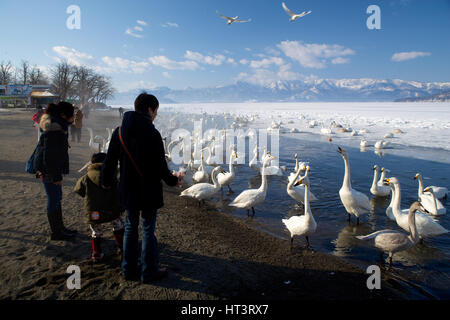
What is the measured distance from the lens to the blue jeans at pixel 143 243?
9.68 feet

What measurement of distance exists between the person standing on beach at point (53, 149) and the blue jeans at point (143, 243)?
1713 millimetres

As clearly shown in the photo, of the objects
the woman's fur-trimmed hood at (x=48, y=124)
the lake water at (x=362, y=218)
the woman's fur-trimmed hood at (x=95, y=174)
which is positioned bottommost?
the lake water at (x=362, y=218)

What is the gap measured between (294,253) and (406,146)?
1679 cm

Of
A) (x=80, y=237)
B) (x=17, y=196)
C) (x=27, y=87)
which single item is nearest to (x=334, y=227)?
(x=80, y=237)

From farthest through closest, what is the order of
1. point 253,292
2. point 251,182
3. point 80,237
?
point 251,182
point 80,237
point 253,292

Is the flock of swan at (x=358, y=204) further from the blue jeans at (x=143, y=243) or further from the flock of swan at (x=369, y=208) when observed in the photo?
the blue jeans at (x=143, y=243)

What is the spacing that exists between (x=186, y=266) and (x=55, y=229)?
2.30 meters

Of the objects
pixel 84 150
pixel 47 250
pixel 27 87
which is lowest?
pixel 47 250

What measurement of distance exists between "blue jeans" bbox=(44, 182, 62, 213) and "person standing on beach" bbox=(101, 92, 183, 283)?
1599 mm

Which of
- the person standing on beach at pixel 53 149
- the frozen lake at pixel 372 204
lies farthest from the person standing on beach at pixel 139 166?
the frozen lake at pixel 372 204

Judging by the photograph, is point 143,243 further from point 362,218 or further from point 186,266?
point 362,218

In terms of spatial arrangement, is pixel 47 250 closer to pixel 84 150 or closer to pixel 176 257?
pixel 176 257
